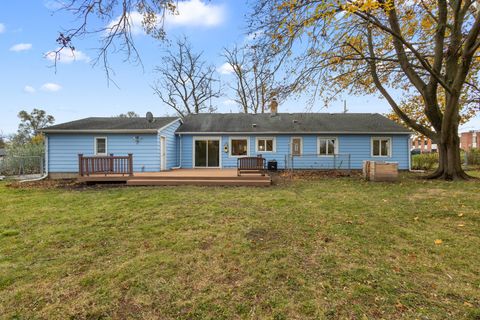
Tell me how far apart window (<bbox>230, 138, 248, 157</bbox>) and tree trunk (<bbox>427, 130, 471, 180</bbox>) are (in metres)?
9.15

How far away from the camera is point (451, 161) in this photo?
10.7 m

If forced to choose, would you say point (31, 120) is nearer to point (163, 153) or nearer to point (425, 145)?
point (163, 153)

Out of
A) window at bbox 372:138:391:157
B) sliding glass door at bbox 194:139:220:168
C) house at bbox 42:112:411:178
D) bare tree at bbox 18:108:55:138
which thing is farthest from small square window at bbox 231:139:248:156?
bare tree at bbox 18:108:55:138

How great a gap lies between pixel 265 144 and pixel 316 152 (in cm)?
309

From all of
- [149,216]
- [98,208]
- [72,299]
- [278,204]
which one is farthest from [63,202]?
[278,204]

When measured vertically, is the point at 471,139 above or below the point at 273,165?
above

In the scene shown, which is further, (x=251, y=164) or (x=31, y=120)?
(x=31, y=120)

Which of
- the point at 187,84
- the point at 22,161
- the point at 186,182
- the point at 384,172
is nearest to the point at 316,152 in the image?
the point at 384,172

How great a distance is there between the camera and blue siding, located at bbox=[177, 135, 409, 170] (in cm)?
1493

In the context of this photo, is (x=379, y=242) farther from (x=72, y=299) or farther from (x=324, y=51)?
(x=324, y=51)

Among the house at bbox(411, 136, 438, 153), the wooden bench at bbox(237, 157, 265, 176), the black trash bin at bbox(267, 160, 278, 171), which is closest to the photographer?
the wooden bench at bbox(237, 157, 265, 176)

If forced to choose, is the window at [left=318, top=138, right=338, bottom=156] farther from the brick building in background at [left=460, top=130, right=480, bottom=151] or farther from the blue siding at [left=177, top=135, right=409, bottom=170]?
the brick building in background at [left=460, top=130, right=480, bottom=151]

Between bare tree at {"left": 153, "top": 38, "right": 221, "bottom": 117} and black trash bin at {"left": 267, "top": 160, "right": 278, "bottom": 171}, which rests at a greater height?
bare tree at {"left": 153, "top": 38, "right": 221, "bottom": 117}

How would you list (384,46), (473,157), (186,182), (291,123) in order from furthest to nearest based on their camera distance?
1. (473,157)
2. (291,123)
3. (384,46)
4. (186,182)
